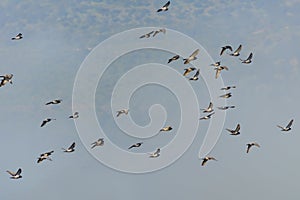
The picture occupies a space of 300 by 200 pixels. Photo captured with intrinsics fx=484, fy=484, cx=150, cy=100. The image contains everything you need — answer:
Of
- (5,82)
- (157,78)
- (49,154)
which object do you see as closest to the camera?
(5,82)

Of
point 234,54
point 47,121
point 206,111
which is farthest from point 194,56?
point 47,121

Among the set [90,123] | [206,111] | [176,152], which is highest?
[90,123]

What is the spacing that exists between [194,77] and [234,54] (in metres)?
5.41

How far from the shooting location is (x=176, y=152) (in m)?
77.5

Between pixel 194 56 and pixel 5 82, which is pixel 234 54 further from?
pixel 5 82

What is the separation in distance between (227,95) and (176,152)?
24.7 m

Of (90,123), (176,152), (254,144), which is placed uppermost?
(90,123)

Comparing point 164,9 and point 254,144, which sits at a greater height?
point 164,9

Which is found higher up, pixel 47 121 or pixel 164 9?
pixel 164 9

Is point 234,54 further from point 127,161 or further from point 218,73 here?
point 127,161

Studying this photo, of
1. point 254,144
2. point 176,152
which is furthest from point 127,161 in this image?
point 254,144

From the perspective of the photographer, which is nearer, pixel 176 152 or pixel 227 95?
pixel 227 95

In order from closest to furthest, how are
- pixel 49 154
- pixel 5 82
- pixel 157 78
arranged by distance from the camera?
pixel 5 82 → pixel 49 154 → pixel 157 78

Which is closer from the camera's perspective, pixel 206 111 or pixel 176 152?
pixel 206 111
